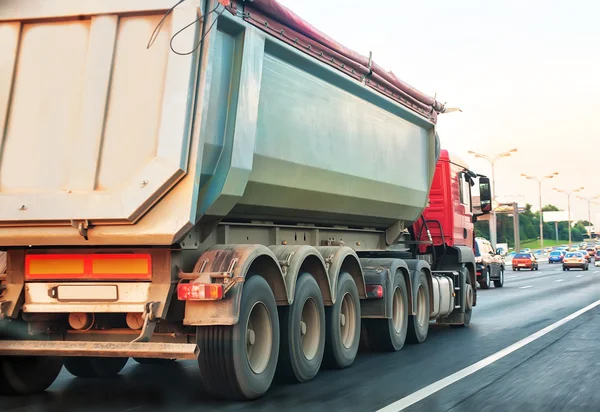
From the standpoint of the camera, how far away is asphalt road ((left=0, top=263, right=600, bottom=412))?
754cm

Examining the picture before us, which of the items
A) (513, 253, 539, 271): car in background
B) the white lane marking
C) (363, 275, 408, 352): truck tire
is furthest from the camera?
(513, 253, 539, 271): car in background

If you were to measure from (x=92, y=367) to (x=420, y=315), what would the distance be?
17.0ft

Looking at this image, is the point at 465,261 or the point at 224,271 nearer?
the point at 224,271

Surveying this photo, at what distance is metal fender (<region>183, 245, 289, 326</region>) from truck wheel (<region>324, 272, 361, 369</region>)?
1880 mm

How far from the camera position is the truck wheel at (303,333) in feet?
27.7

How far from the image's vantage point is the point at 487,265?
33.8 m

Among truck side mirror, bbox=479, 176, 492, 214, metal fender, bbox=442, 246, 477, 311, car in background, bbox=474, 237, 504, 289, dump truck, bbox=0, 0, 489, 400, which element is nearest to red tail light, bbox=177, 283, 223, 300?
dump truck, bbox=0, 0, 489, 400

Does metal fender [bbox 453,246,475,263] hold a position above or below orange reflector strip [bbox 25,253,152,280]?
above

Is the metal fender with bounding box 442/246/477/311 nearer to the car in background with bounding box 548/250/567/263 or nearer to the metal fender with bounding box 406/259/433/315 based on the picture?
the metal fender with bounding box 406/259/433/315

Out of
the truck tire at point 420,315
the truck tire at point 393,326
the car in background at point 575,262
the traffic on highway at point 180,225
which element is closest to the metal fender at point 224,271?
the traffic on highway at point 180,225

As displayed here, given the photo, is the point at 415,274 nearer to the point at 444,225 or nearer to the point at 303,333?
the point at 444,225

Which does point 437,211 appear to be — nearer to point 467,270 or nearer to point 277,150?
point 467,270

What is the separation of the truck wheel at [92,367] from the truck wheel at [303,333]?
6.60 ft

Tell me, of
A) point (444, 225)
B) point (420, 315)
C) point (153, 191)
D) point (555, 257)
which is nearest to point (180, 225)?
point (153, 191)
